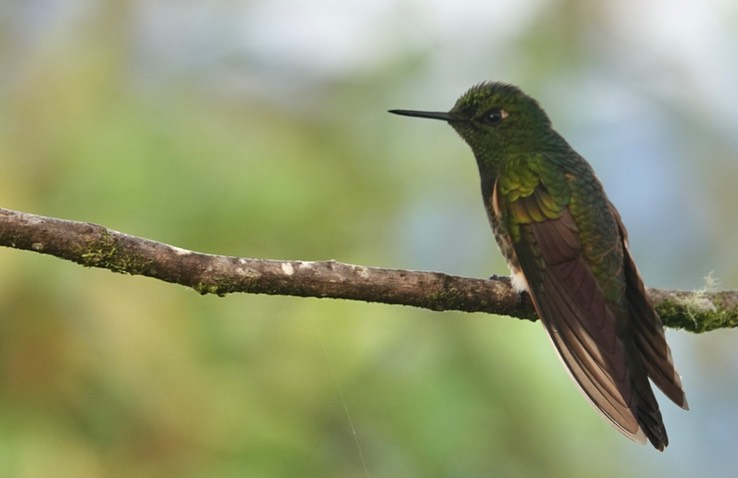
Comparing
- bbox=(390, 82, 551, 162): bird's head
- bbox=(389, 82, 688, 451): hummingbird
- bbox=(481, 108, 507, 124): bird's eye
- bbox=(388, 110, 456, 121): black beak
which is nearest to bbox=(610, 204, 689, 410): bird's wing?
bbox=(389, 82, 688, 451): hummingbird

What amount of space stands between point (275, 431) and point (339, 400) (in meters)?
0.38

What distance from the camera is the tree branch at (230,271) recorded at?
3266 mm

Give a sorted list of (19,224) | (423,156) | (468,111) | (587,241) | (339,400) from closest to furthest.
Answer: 1. (19,224)
2. (587,241)
3. (339,400)
4. (468,111)
5. (423,156)

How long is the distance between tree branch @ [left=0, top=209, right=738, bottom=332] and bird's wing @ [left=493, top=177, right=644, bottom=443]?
1.45 feet

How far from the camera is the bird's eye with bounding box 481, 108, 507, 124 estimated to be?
214 inches

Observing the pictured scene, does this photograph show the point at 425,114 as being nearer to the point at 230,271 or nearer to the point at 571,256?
the point at 571,256

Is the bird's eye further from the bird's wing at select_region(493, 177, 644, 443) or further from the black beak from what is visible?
the bird's wing at select_region(493, 177, 644, 443)

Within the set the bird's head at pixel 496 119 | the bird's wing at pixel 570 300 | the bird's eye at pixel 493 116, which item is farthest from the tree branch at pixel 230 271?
the bird's eye at pixel 493 116

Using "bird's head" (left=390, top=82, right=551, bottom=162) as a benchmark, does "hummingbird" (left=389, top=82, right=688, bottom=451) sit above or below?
below

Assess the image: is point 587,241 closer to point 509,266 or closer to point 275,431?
point 509,266

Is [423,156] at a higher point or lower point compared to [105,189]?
higher

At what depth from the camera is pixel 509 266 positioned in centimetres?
478

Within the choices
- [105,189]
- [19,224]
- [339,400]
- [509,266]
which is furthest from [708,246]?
[19,224]

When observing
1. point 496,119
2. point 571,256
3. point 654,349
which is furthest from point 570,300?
point 496,119
